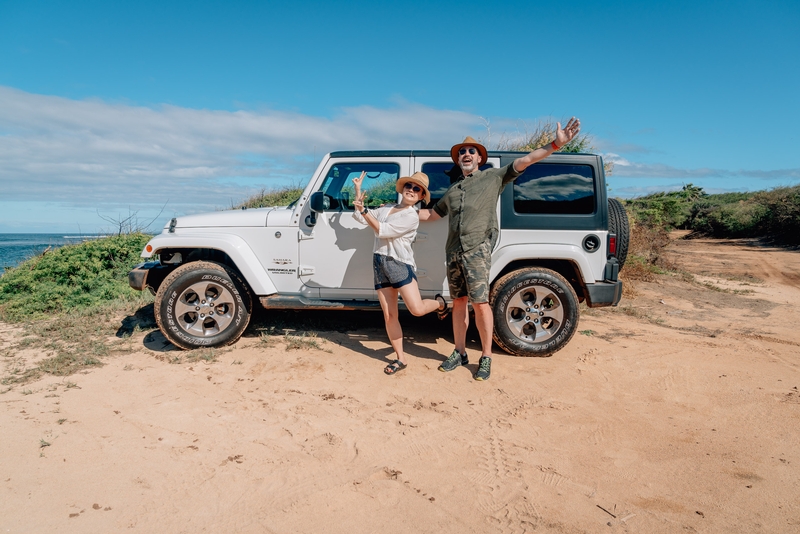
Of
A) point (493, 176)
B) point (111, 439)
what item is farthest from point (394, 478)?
point (493, 176)

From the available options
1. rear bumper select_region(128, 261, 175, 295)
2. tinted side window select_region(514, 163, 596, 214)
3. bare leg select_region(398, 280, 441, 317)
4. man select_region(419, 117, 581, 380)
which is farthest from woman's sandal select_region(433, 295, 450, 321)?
rear bumper select_region(128, 261, 175, 295)

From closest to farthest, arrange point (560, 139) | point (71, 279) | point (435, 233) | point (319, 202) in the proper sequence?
point (560, 139)
point (319, 202)
point (435, 233)
point (71, 279)

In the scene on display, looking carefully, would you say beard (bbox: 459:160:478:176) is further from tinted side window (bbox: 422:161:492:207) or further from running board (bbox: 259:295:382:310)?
running board (bbox: 259:295:382:310)

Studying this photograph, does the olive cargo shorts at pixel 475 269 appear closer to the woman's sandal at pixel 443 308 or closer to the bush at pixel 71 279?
the woman's sandal at pixel 443 308

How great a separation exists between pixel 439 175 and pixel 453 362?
71.1 inches

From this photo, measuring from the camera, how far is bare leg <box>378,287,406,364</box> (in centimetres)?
441

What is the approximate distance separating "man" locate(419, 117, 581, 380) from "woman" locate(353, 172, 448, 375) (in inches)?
12.8

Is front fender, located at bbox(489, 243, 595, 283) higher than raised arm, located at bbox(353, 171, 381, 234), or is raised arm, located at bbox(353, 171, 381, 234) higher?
raised arm, located at bbox(353, 171, 381, 234)

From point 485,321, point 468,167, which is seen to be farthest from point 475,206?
point 485,321

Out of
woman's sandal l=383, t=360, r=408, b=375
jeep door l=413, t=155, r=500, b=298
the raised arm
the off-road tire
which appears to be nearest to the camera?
the raised arm

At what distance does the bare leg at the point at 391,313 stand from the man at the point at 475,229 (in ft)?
1.48

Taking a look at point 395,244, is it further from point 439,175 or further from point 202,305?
point 202,305

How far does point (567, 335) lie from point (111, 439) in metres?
3.88

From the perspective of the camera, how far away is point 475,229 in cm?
426
